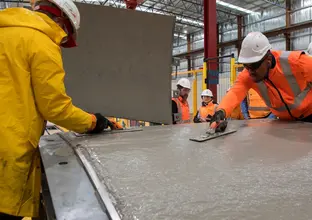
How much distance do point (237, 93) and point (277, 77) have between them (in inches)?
12.7

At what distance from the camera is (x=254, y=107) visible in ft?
14.0

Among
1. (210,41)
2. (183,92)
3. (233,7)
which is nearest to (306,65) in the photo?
(210,41)

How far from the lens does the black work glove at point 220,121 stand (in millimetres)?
1821

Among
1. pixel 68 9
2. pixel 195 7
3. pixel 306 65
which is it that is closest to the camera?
pixel 68 9

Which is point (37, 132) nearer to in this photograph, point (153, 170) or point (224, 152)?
point (153, 170)

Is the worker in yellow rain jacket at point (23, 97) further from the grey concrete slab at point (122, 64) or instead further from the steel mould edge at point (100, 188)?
the grey concrete slab at point (122, 64)

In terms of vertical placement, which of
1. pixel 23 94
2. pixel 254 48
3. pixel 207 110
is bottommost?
pixel 207 110

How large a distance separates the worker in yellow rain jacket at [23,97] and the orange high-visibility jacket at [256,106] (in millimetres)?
3482

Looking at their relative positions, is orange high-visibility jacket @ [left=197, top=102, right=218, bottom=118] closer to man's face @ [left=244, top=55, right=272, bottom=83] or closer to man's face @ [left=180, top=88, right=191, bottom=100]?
man's face @ [left=180, top=88, right=191, bottom=100]

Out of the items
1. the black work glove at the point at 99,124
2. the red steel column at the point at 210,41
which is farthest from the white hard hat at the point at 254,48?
the red steel column at the point at 210,41

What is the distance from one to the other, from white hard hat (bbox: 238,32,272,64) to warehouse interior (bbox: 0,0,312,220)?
572 mm

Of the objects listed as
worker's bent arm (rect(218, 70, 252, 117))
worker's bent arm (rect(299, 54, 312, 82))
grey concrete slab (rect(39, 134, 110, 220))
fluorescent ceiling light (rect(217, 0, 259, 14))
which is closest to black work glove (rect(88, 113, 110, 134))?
grey concrete slab (rect(39, 134, 110, 220))

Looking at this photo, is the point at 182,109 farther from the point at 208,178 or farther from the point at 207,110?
the point at 208,178

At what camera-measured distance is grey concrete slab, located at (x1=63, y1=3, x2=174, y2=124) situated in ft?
7.11
